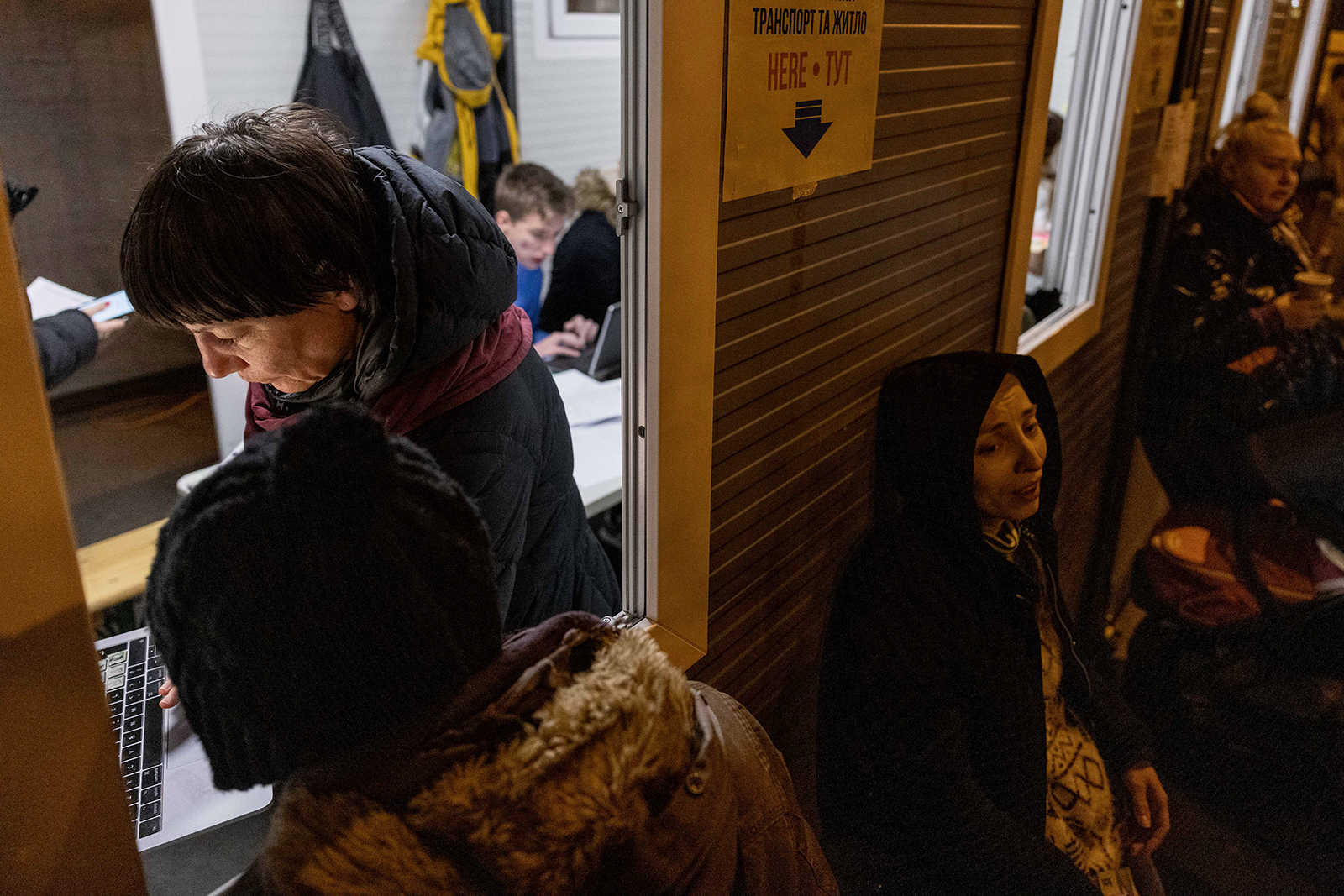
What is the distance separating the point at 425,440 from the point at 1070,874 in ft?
4.62

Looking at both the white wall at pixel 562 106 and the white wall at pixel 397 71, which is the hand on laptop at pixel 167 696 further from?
the white wall at pixel 562 106

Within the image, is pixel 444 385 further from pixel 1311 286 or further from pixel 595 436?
pixel 1311 286

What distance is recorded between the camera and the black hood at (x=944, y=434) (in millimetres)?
1825

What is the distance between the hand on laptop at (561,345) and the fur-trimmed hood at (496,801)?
9.63 feet

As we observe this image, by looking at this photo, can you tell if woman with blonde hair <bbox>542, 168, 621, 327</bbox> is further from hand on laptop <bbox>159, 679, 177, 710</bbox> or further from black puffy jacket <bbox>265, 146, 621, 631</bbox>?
hand on laptop <bbox>159, 679, 177, 710</bbox>

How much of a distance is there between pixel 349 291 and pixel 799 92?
0.86 m

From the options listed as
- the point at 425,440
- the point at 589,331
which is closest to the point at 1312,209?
the point at 589,331

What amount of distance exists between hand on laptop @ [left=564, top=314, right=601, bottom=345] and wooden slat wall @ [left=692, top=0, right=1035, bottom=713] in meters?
1.78

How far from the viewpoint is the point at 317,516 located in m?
0.68

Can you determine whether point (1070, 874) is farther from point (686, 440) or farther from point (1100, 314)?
point (1100, 314)

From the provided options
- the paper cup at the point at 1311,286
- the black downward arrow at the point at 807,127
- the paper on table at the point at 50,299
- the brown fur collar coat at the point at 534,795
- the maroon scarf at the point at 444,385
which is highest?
the black downward arrow at the point at 807,127

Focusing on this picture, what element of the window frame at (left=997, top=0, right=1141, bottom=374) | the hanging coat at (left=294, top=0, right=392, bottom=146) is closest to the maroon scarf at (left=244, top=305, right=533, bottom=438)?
the window frame at (left=997, top=0, right=1141, bottom=374)

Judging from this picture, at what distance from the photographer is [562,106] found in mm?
5344

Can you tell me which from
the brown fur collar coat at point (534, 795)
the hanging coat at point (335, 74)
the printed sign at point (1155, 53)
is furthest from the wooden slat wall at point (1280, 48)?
the brown fur collar coat at point (534, 795)
